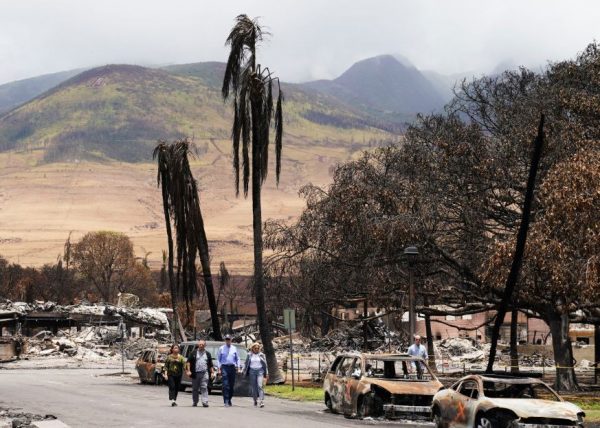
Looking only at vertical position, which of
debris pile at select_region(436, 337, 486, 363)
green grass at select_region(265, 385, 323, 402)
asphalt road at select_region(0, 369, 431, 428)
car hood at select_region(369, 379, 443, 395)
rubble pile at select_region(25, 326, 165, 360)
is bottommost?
debris pile at select_region(436, 337, 486, 363)

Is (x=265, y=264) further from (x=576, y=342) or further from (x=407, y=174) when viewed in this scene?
(x=576, y=342)

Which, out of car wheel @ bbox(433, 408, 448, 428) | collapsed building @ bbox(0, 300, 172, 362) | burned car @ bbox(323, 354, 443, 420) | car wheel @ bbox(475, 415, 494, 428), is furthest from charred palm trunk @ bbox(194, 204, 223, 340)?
car wheel @ bbox(475, 415, 494, 428)

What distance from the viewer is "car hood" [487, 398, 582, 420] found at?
17.9m

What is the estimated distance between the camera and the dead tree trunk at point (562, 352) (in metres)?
35.6

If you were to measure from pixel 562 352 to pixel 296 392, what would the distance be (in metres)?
9.71

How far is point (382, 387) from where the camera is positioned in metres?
23.1

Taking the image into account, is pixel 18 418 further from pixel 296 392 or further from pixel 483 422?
pixel 296 392

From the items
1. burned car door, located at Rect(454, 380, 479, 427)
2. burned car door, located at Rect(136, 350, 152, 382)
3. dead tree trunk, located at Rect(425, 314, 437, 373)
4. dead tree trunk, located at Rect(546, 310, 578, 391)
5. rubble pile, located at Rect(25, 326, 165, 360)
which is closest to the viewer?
burned car door, located at Rect(454, 380, 479, 427)

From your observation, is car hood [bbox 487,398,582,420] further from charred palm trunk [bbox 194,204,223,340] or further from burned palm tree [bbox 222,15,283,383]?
charred palm trunk [bbox 194,204,223,340]

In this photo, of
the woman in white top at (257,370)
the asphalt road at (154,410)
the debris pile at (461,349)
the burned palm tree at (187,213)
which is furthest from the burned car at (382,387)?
the debris pile at (461,349)

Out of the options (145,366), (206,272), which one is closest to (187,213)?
(206,272)

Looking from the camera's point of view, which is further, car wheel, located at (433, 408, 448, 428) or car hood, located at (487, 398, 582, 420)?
car wheel, located at (433, 408, 448, 428)

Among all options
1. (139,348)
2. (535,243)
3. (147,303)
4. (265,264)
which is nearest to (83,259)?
(147,303)

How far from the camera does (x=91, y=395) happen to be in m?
31.4
